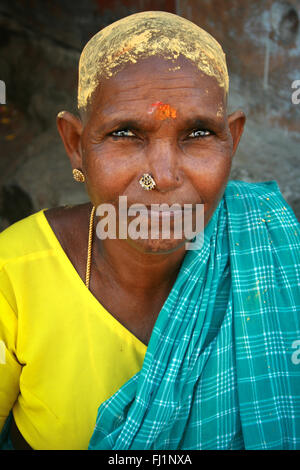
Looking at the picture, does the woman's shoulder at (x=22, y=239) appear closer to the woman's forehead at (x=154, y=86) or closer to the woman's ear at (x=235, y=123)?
the woman's forehead at (x=154, y=86)

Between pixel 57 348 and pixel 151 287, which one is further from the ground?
pixel 151 287

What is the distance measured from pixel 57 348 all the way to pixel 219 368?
48cm

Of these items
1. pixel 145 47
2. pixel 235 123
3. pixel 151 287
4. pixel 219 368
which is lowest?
pixel 219 368

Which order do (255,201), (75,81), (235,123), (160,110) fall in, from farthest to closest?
(75,81), (255,201), (235,123), (160,110)

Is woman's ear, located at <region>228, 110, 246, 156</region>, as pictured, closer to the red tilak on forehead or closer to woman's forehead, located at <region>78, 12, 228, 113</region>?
woman's forehead, located at <region>78, 12, 228, 113</region>

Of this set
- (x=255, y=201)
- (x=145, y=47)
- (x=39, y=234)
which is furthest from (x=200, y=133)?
(x=39, y=234)

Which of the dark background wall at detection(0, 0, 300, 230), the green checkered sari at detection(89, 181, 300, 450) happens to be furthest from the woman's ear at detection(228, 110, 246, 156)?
the dark background wall at detection(0, 0, 300, 230)

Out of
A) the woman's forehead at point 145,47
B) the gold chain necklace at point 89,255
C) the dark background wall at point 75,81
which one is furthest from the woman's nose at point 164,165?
the dark background wall at point 75,81

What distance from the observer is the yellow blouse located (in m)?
1.55

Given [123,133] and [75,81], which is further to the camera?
[75,81]

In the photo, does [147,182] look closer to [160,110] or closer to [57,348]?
[160,110]

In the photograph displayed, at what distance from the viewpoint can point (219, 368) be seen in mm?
1514

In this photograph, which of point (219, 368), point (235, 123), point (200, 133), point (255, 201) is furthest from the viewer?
point (255, 201)
